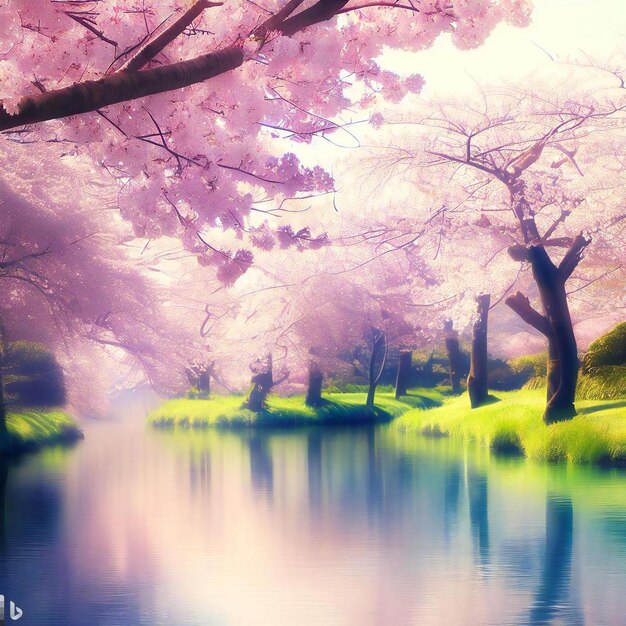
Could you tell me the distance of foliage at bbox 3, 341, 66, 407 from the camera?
23109mm

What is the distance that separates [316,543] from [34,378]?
1574 centimetres

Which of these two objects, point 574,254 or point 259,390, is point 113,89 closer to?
point 574,254

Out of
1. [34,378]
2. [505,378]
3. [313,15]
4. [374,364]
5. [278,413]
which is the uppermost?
[313,15]

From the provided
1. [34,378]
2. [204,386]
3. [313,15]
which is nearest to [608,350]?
[34,378]

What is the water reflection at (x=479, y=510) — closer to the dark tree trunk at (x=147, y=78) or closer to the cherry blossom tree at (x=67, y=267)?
the dark tree trunk at (x=147, y=78)

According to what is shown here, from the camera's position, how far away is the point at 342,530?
10.0 m

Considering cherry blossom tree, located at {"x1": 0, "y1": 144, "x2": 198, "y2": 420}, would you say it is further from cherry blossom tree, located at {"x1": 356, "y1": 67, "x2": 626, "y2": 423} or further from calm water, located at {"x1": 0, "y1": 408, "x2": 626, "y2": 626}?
cherry blossom tree, located at {"x1": 356, "y1": 67, "x2": 626, "y2": 423}

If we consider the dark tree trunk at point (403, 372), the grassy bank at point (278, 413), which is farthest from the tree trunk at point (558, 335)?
the dark tree trunk at point (403, 372)

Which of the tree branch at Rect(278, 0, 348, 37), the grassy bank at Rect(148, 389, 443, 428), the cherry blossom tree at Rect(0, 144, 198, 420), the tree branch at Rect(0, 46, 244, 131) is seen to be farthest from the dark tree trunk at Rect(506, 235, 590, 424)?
the grassy bank at Rect(148, 389, 443, 428)

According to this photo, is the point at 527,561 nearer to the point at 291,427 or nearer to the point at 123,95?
the point at 123,95

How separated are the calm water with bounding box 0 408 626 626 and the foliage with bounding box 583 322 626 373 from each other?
4346mm

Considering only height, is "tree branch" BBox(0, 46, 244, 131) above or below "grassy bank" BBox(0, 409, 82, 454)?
above

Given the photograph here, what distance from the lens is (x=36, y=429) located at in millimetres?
22688

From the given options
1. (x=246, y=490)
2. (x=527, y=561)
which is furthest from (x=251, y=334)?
(x=527, y=561)
